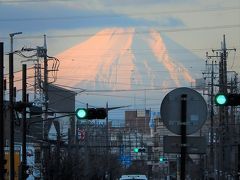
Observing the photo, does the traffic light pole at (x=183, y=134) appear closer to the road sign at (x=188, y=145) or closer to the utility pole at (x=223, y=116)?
the road sign at (x=188, y=145)

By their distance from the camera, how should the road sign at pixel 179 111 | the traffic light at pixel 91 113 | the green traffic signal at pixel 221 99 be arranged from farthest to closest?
1. the traffic light at pixel 91 113
2. the green traffic signal at pixel 221 99
3. the road sign at pixel 179 111

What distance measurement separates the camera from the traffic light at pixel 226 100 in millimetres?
16656

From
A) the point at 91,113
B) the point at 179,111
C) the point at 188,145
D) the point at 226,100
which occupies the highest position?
the point at 226,100

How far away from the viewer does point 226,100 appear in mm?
16750

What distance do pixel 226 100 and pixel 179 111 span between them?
6.37m

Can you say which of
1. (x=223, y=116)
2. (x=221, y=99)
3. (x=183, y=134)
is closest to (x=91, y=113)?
(x=221, y=99)

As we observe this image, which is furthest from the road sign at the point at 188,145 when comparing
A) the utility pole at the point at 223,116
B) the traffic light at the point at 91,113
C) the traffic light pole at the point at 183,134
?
the utility pole at the point at 223,116

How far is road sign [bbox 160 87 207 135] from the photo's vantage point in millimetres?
10586

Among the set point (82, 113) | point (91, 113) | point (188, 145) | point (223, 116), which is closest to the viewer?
point (188, 145)

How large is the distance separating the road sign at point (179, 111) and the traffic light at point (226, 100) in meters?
5.94

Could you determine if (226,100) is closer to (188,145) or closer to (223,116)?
(188,145)

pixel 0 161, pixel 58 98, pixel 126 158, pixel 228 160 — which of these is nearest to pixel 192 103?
pixel 0 161

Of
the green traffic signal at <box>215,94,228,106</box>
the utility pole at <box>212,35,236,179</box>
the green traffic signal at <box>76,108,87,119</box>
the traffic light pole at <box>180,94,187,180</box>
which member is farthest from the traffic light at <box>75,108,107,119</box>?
the utility pole at <box>212,35,236,179</box>

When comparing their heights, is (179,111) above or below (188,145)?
above
